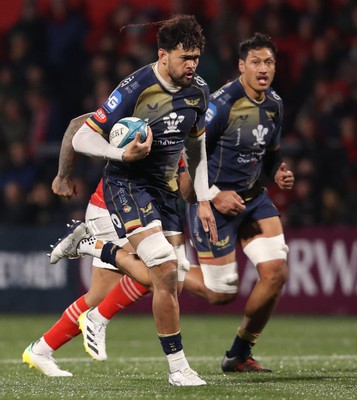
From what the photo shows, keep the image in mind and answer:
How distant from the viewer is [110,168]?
23.2 ft

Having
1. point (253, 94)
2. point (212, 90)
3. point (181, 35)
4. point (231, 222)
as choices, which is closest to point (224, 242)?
point (231, 222)

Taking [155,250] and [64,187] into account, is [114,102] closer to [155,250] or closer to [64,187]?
[64,187]

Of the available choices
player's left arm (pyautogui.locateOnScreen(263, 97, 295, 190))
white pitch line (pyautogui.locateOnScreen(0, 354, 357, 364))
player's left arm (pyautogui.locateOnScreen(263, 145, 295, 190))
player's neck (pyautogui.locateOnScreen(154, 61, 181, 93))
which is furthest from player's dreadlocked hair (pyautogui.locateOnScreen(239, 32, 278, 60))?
white pitch line (pyautogui.locateOnScreen(0, 354, 357, 364))

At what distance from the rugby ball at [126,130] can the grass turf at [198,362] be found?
144 centimetres

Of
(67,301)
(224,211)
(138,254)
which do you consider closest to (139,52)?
(67,301)

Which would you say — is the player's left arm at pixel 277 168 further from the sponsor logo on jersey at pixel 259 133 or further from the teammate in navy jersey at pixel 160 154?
the teammate in navy jersey at pixel 160 154

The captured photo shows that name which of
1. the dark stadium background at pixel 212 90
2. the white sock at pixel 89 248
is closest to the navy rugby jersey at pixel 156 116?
the white sock at pixel 89 248

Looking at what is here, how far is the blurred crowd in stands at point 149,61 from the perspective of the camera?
14.0 metres

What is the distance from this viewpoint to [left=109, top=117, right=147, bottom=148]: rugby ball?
657cm

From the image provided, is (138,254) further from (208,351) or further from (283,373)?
(208,351)

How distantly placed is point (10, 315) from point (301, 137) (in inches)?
169

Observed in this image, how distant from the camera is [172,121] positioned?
6.85m

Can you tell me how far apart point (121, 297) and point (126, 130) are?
1413 mm

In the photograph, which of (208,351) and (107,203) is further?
(208,351)
